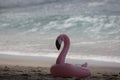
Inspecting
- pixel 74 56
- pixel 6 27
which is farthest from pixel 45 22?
pixel 74 56

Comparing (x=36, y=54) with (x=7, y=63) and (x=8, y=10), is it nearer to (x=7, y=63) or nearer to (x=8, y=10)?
(x=7, y=63)

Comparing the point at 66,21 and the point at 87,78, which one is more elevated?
the point at 66,21

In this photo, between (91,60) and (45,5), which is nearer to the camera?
(91,60)

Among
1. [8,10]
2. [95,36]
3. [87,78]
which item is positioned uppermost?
[8,10]

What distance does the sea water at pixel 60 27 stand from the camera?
363 inches

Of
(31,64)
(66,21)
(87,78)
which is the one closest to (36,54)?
(31,64)

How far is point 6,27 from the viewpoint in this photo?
460 inches

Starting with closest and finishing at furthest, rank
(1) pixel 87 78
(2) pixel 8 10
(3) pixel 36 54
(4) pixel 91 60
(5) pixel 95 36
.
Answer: (1) pixel 87 78 → (4) pixel 91 60 → (3) pixel 36 54 → (5) pixel 95 36 → (2) pixel 8 10

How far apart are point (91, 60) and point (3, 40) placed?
3488mm

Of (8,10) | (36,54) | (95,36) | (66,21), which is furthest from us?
(8,10)

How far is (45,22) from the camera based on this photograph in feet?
37.3

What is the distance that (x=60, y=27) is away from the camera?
35.7ft

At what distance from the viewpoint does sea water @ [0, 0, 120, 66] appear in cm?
922

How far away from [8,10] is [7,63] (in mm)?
4110
